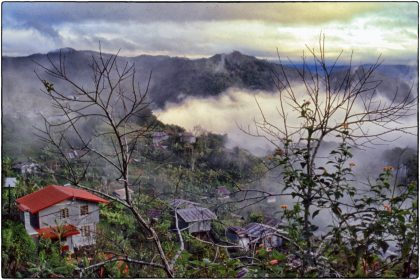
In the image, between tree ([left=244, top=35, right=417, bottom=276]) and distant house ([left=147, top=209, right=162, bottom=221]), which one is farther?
distant house ([left=147, top=209, right=162, bottom=221])

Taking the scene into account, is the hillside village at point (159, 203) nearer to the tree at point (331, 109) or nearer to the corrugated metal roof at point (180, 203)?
the corrugated metal roof at point (180, 203)

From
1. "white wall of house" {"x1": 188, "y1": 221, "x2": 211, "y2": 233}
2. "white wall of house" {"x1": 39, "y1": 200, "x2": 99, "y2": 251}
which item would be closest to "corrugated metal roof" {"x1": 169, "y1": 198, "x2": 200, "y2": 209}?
"white wall of house" {"x1": 188, "y1": 221, "x2": 211, "y2": 233}

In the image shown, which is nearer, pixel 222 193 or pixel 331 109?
pixel 331 109

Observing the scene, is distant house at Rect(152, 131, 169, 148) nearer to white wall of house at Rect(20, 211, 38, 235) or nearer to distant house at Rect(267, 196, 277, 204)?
distant house at Rect(267, 196, 277, 204)

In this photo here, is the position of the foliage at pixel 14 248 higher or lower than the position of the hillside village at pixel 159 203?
lower

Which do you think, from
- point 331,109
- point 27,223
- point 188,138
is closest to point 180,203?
point 188,138

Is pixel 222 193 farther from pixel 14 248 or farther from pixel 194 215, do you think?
pixel 14 248

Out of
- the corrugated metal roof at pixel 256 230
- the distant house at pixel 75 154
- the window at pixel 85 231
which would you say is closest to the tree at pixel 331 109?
the corrugated metal roof at pixel 256 230
